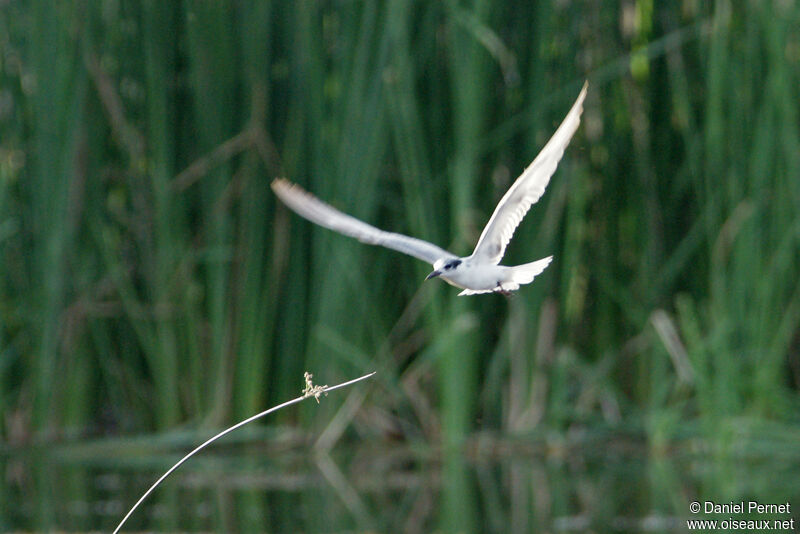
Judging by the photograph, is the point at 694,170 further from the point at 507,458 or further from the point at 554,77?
the point at 507,458

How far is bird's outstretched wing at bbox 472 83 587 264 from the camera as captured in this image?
2693mm

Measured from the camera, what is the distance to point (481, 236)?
294 centimetres

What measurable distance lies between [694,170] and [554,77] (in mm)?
656

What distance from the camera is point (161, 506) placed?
4.25 metres

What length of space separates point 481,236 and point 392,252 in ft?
6.86

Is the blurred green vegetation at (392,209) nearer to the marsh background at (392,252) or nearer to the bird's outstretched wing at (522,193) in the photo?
the marsh background at (392,252)

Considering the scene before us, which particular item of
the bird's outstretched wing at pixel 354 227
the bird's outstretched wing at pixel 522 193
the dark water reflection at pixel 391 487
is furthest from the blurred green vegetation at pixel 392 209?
the bird's outstretched wing at pixel 354 227

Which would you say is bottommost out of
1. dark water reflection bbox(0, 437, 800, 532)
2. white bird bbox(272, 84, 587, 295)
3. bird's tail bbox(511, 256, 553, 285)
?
dark water reflection bbox(0, 437, 800, 532)

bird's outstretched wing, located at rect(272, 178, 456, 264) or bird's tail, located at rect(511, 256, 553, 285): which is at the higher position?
bird's outstretched wing, located at rect(272, 178, 456, 264)

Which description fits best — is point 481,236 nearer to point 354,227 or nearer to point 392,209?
point 354,227

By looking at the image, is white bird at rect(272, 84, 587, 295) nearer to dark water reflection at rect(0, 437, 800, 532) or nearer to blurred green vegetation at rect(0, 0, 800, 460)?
dark water reflection at rect(0, 437, 800, 532)

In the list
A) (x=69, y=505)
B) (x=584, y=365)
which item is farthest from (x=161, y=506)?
(x=584, y=365)

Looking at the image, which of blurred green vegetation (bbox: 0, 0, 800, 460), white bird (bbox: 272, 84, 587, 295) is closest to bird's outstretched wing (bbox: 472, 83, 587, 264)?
white bird (bbox: 272, 84, 587, 295)

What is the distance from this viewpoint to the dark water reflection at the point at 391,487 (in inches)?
155
